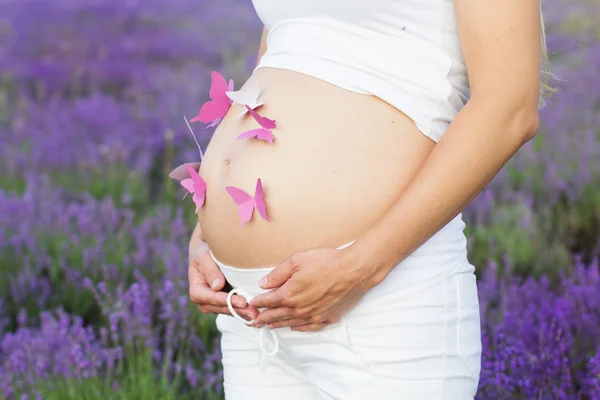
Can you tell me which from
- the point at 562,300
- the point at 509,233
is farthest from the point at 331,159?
the point at 509,233

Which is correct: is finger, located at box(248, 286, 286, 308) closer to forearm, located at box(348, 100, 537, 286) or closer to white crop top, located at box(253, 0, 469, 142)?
forearm, located at box(348, 100, 537, 286)

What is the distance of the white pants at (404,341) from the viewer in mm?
1433

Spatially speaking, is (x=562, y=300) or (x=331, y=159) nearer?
(x=331, y=159)

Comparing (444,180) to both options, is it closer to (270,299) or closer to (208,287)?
(270,299)

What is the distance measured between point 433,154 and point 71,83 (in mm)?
6656

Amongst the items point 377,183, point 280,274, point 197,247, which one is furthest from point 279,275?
point 197,247

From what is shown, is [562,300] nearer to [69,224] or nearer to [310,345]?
[310,345]

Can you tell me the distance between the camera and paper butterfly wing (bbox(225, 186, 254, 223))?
1.51 m

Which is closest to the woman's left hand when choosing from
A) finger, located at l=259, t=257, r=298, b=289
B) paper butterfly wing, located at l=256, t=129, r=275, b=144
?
finger, located at l=259, t=257, r=298, b=289

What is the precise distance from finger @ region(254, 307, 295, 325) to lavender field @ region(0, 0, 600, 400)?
36.0 inches

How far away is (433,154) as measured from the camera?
4.54 feet

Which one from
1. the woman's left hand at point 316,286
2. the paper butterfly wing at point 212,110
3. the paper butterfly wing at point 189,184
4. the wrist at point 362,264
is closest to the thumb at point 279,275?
the woman's left hand at point 316,286

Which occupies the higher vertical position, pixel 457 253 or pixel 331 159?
pixel 331 159

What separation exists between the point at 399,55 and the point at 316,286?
1.47ft
